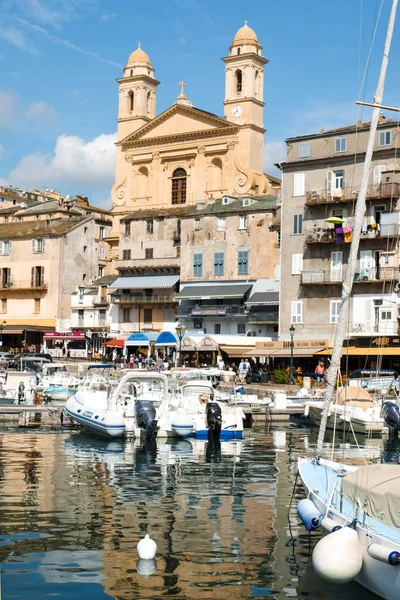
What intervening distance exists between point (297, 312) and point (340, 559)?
51054 millimetres

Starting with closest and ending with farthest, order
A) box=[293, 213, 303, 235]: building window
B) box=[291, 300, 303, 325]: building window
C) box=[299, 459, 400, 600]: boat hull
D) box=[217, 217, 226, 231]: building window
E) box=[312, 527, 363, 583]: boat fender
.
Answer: box=[299, 459, 400, 600]: boat hull < box=[312, 527, 363, 583]: boat fender < box=[293, 213, 303, 235]: building window < box=[291, 300, 303, 325]: building window < box=[217, 217, 226, 231]: building window

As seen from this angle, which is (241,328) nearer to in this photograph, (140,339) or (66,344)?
(140,339)

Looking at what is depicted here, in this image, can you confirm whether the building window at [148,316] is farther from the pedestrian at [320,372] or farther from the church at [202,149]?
the pedestrian at [320,372]

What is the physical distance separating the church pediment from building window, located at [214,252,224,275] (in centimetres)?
1963

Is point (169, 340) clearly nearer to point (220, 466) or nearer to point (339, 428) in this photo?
point (339, 428)

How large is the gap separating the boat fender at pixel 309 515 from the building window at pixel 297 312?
154ft

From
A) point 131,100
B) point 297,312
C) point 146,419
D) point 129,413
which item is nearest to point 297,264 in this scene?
point 297,312

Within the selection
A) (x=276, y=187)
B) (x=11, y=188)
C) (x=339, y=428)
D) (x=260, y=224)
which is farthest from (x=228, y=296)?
(x=11, y=188)

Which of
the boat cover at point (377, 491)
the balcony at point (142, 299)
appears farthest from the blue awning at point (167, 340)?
the boat cover at point (377, 491)

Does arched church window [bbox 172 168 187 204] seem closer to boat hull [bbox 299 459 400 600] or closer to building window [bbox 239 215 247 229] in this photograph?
building window [bbox 239 215 247 229]

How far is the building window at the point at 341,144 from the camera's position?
206 ft

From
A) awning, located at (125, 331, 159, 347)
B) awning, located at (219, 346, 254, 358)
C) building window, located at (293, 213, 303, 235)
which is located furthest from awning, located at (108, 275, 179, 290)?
building window, located at (293, 213, 303, 235)

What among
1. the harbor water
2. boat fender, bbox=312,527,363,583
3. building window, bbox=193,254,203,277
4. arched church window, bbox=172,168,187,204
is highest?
arched church window, bbox=172,168,187,204

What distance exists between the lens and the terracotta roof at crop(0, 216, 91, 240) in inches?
3755
